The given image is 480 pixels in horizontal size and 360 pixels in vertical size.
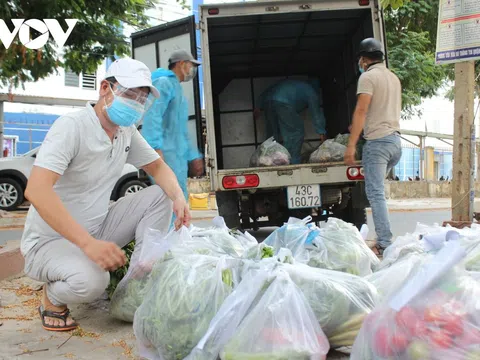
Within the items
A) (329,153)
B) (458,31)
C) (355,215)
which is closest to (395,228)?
(355,215)

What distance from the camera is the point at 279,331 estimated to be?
6.39 feet

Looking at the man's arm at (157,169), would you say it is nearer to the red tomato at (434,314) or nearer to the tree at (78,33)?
the red tomato at (434,314)

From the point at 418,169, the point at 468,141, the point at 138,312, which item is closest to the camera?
the point at 138,312

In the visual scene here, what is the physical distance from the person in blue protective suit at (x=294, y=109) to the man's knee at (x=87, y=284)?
17.2 feet

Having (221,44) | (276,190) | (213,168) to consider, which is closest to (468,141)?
(276,190)

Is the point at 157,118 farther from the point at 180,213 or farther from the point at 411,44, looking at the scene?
the point at 411,44

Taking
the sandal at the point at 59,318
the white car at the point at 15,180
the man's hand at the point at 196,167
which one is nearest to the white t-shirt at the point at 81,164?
the sandal at the point at 59,318

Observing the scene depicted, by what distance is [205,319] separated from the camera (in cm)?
210

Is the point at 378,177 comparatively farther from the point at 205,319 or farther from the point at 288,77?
the point at 288,77

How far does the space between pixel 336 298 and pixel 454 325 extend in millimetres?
484

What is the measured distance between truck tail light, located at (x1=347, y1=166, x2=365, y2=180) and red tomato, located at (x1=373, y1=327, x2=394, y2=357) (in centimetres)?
399

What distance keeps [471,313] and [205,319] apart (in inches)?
35.8

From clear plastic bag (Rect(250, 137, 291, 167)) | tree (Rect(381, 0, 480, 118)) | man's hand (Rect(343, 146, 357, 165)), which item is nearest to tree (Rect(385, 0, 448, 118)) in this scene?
tree (Rect(381, 0, 480, 118))

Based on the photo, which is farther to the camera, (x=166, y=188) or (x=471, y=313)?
(x=166, y=188)
